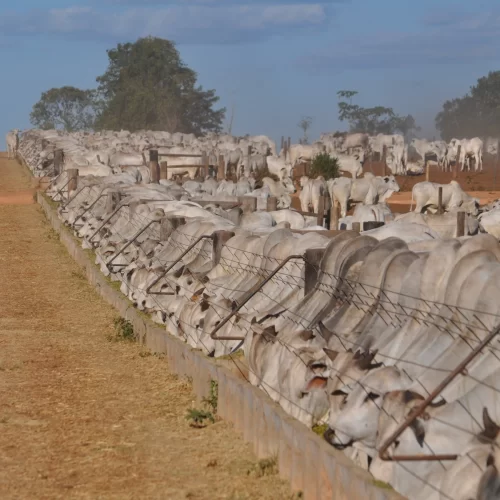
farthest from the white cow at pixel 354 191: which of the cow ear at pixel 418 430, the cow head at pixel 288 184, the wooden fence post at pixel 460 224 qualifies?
the cow ear at pixel 418 430

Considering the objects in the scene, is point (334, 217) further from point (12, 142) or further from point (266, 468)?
point (12, 142)

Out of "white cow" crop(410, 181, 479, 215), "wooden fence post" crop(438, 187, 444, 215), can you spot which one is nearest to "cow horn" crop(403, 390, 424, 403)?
"white cow" crop(410, 181, 479, 215)

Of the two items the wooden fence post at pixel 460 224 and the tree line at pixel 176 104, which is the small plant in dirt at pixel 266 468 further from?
the tree line at pixel 176 104

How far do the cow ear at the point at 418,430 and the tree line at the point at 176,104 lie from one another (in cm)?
8358

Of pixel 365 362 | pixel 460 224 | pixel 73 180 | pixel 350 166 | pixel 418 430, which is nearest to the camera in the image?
pixel 418 430

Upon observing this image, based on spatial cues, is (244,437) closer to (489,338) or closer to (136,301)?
(489,338)

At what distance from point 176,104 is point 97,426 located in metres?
89.9

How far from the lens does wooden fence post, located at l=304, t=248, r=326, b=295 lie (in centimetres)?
904

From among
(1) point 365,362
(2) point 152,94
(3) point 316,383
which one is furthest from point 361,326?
(2) point 152,94

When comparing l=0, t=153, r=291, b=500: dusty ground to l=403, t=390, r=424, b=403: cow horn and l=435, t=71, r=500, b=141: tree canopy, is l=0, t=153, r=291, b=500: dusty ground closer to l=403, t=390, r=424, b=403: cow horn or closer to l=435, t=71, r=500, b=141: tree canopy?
l=403, t=390, r=424, b=403: cow horn

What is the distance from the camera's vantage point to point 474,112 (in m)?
104

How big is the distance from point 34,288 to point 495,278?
36.0ft

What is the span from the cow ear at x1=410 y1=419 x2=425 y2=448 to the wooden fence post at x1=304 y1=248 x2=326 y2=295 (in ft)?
10.6

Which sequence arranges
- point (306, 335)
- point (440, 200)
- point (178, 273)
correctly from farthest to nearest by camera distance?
point (440, 200), point (178, 273), point (306, 335)
